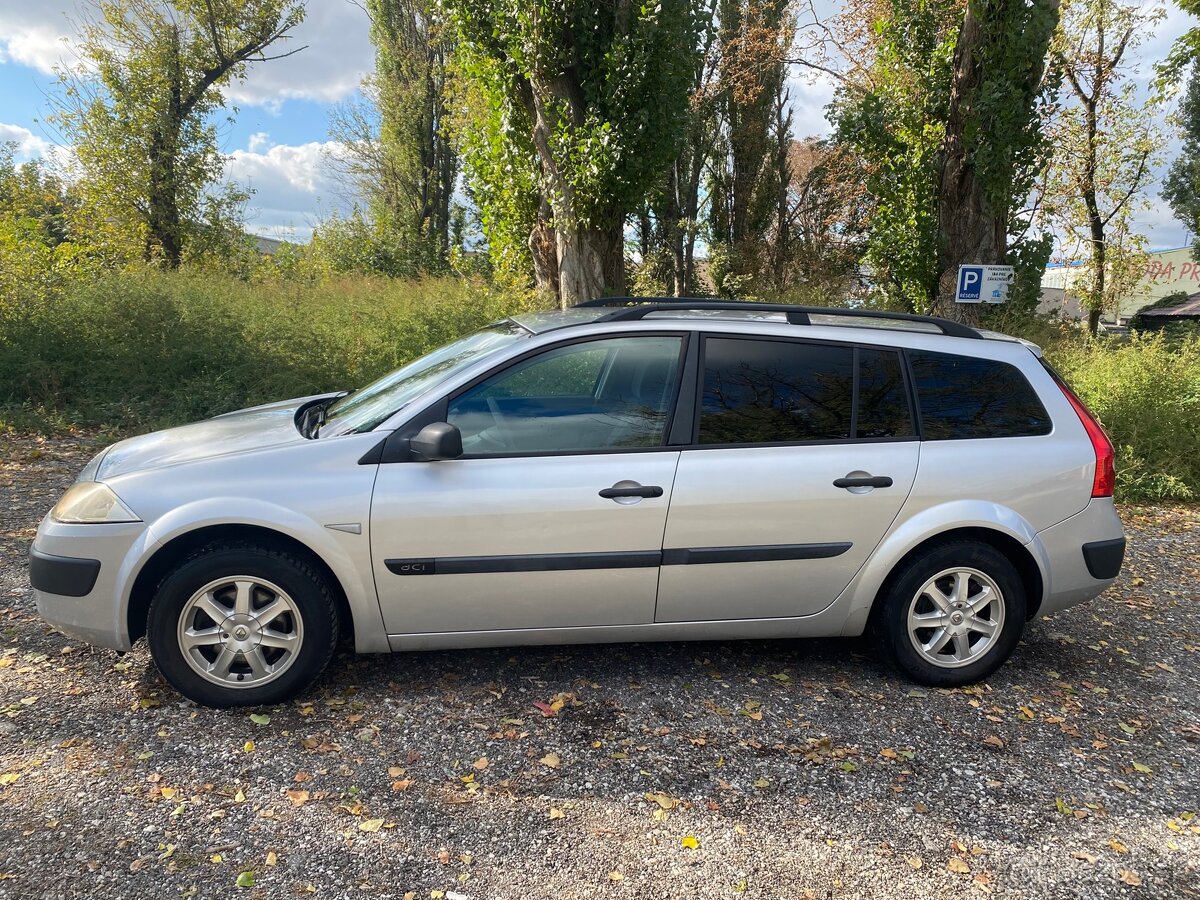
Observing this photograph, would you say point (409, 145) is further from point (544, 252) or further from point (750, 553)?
point (750, 553)

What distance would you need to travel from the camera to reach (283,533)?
10.5 ft

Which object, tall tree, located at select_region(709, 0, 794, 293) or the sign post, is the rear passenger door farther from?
tall tree, located at select_region(709, 0, 794, 293)

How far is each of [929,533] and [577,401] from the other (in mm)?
1700

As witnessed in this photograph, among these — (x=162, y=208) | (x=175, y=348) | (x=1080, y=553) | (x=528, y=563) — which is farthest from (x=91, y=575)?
(x=162, y=208)

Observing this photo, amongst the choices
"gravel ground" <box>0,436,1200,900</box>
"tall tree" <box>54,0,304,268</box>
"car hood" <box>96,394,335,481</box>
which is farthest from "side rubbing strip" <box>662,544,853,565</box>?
"tall tree" <box>54,0,304,268</box>

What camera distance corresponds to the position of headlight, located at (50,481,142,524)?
125 inches

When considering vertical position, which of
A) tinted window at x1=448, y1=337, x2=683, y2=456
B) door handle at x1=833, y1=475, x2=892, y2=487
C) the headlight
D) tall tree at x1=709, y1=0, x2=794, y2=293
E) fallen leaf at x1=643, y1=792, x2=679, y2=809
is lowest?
fallen leaf at x1=643, y1=792, x2=679, y2=809

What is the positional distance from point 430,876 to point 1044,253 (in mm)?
14412

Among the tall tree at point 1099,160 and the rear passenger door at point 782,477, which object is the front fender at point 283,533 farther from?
the tall tree at point 1099,160

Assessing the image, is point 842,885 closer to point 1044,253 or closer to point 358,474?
point 358,474

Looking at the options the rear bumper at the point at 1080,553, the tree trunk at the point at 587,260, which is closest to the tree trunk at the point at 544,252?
the tree trunk at the point at 587,260

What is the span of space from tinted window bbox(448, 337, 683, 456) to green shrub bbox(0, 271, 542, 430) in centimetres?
698

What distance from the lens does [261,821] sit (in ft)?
8.87

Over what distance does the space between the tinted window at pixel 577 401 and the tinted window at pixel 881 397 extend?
87cm
